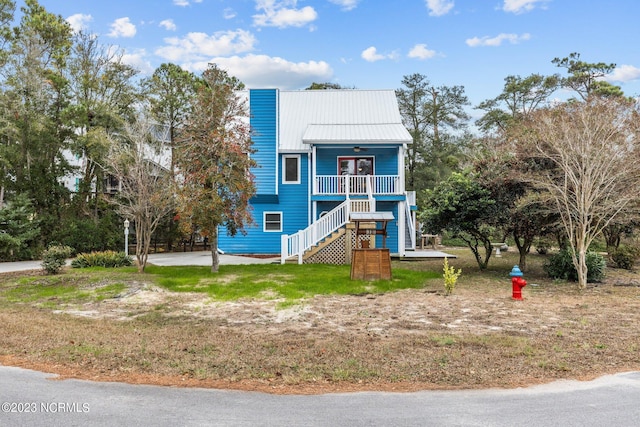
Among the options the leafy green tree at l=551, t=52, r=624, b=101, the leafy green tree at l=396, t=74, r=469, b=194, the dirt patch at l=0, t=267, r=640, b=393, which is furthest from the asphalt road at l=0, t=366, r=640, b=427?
the leafy green tree at l=551, t=52, r=624, b=101

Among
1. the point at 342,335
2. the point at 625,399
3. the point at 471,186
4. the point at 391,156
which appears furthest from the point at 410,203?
the point at 625,399

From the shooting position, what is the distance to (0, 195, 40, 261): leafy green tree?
1714 centimetres

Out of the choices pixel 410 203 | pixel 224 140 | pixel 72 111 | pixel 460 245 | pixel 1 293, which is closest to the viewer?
pixel 1 293

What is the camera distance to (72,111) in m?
19.1

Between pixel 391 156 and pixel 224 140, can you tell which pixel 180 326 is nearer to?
pixel 224 140

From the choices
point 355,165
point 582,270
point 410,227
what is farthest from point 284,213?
point 582,270

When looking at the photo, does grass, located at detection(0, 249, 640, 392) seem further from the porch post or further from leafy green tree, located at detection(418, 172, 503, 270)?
the porch post

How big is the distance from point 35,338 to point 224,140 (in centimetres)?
758

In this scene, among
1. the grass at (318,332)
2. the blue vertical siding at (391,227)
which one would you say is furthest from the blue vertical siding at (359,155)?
the grass at (318,332)

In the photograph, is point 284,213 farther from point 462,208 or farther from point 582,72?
point 582,72

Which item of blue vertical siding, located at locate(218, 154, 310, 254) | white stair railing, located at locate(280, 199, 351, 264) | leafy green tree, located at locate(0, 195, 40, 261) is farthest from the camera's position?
blue vertical siding, located at locate(218, 154, 310, 254)

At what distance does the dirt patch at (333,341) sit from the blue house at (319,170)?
8.91m

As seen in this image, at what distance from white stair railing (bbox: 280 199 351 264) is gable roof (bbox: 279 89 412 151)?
11.7ft

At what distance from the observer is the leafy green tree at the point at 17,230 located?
56.2ft
